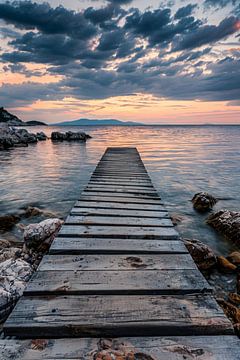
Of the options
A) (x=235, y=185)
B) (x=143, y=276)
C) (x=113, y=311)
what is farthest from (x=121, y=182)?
(x=235, y=185)

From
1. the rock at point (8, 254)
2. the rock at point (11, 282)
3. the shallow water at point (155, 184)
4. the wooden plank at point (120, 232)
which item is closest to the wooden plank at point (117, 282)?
the wooden plank at point (120, 232)

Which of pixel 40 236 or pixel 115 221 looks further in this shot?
pixel 40 236

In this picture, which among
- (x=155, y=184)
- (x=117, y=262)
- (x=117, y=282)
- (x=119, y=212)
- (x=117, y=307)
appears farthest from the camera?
(x=155, y=184)

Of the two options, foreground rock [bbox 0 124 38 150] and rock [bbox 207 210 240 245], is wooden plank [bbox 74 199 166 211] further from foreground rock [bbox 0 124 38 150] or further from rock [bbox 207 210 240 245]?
foreground rock [bbox 0 124 38 150]

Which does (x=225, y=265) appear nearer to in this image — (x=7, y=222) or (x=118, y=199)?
(x=118, y=199)

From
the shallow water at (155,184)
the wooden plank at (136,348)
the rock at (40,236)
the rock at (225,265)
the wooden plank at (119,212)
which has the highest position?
the wooden plank at (136,348)

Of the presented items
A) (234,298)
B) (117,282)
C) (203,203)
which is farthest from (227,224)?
(117,282)

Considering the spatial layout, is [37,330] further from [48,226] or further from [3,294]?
[48,226]

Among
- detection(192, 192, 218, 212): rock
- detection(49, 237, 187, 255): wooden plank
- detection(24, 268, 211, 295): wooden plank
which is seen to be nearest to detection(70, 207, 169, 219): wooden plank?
detection(49, 237, 187, 255): wooden plank

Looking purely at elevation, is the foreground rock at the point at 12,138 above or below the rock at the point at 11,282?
above

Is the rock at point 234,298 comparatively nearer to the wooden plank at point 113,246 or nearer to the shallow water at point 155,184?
the wooden plank at point 113,246

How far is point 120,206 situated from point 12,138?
3401 cm

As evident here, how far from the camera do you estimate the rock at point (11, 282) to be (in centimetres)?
346

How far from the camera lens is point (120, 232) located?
385cm
